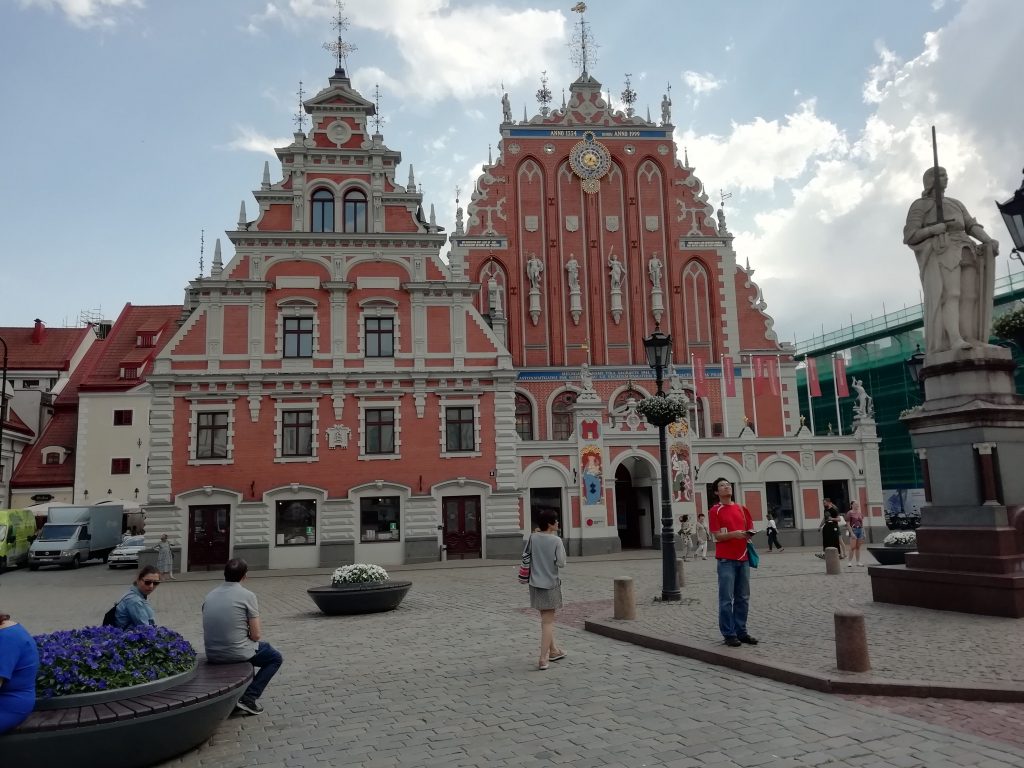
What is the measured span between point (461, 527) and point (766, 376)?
16.3 meters

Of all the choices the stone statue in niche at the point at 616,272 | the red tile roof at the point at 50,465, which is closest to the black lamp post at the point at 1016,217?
the stone statue in niche at the point at 616,272

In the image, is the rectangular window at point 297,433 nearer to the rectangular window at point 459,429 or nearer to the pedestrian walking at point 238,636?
the rectangular window at point 459,429

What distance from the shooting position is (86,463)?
4459 centimetres

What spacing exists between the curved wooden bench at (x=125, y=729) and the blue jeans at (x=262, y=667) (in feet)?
3.58

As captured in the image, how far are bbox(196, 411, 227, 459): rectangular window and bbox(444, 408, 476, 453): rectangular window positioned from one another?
8146 millimetres

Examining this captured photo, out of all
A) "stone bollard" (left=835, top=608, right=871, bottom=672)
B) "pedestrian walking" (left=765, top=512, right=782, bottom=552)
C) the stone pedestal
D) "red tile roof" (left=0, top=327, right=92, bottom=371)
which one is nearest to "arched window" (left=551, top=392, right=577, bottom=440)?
"pedestrian walking" (left=765, top=512, right=782, bottom=552)

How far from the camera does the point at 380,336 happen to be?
29.3 metres

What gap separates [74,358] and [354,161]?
112 feet

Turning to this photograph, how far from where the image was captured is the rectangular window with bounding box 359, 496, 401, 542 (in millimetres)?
28062

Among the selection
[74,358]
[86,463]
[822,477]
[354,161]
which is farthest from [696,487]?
[74,358]

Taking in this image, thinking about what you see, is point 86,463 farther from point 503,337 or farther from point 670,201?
point 670,201

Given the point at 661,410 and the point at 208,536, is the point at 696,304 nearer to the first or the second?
the point at 661,410

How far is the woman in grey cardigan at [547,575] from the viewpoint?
933cm

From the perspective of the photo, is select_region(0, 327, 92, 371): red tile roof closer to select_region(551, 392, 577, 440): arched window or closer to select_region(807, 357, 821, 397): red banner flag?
select_region(551, 392, 577, 440): arched window
